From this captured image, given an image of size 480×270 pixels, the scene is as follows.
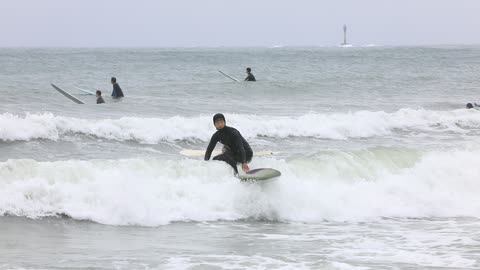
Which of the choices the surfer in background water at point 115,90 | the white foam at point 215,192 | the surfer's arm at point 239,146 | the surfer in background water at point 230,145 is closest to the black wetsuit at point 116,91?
the surfer in background water at point 115,90

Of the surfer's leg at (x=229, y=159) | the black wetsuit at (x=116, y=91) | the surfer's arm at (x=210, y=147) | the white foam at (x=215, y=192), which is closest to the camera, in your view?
the white foam at (x=215, y=192)

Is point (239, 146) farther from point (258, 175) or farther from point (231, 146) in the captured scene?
point (258, 175)

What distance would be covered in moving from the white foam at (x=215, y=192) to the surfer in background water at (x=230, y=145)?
0.88 feet

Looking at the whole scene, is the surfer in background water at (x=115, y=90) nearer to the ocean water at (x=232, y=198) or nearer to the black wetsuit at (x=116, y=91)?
the black wetsuit at (x=116, y=91)

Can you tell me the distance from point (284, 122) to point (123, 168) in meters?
7.44

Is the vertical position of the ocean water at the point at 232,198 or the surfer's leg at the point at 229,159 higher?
the surfer's leg at the point at 229,159

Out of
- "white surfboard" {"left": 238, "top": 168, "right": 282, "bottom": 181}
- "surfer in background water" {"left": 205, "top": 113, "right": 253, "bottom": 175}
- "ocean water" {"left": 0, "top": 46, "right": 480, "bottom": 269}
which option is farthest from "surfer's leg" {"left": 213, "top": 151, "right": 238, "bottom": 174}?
"white surfboard" {"left": 238, "top": 168, "right": 282, "bottom": 181}

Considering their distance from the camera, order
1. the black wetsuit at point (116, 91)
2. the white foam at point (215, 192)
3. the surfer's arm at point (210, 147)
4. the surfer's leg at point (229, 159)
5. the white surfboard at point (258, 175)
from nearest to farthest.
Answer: the white foam at point (215, 192) < the white surfboard at point (258, 175) < the surfer's arm at point (210, 147) < the surfer's leg at point (229, 159) < the black wetsuit at point (116, 91)

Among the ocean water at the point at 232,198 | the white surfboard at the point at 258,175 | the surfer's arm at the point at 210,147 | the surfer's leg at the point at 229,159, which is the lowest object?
the ocean water at the point at 232,198

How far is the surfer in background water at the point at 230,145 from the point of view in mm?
8992

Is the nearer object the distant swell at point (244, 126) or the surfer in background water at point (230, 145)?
the surfer in background water at point (230, 145)

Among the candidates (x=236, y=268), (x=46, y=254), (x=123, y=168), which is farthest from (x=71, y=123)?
(x=236, y=268)

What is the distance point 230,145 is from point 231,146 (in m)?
0.02

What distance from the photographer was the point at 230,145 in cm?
922
